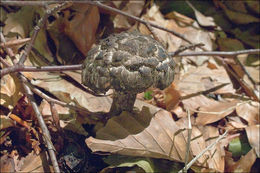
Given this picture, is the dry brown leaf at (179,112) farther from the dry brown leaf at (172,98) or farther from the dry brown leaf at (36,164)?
the dry brown leaf at (36,164)

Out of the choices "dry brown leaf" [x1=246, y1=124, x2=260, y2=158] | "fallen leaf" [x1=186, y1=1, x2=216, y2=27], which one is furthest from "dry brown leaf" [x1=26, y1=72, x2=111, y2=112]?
"fallen leaf" [x1=186, y1=1, x2=216, y2=27]

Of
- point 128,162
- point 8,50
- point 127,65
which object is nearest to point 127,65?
point 127,65

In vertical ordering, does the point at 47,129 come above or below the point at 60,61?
below

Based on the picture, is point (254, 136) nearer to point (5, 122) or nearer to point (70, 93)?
point (70, 93)

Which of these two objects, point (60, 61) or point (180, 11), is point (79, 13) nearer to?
point (60, 61)

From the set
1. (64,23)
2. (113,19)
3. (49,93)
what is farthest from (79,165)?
(113,19)

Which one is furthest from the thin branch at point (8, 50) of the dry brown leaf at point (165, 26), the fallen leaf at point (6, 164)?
the dry brown leaf at point (165, 26)
